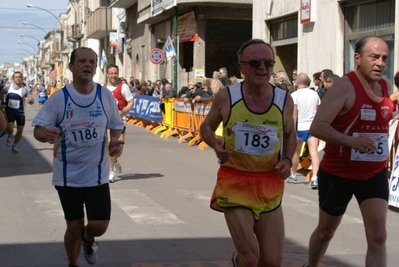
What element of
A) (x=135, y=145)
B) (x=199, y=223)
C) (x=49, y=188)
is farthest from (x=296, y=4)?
(x=199, y=223)

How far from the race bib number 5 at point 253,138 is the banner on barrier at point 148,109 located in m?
19.4

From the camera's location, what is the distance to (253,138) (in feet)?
15.9

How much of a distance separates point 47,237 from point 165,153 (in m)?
9.50

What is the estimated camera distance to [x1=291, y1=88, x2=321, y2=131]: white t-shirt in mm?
A: 11812

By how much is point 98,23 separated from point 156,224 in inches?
1806

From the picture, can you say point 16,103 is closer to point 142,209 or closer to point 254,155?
point 142,209

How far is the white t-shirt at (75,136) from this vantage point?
5.80 meters

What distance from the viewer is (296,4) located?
69.8ft

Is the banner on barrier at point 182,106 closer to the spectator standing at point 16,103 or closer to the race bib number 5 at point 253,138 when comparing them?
the spectator standing at point 16,103

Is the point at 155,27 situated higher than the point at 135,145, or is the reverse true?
the point at 155,27

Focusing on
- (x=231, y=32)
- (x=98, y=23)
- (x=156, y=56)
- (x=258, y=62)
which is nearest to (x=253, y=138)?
(x=258, y=62)

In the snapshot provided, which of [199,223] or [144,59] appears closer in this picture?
[199,223]

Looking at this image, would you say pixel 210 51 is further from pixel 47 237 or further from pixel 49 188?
pixel 47 237

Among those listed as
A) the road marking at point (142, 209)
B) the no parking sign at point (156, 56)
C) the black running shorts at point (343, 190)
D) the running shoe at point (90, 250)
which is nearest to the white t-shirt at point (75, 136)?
the running shoe at point (90, 250)
